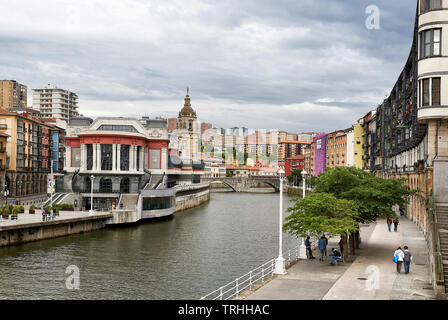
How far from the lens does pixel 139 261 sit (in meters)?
39.6

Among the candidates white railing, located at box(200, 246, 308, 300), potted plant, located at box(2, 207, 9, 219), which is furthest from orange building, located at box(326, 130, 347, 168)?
white railing, located at box(200, 246, 308, 300)

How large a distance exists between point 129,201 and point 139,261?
27.7 meters

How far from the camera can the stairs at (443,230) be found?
79.4ft

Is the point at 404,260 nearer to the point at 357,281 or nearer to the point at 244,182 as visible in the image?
the point at 357,281

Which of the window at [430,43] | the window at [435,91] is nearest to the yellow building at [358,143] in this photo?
the window at [430,43]

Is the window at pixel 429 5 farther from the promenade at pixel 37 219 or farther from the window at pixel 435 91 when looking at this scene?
the promenade at pixel 37 219

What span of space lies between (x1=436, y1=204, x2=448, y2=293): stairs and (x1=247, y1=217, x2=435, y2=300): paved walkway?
1351 millimetres

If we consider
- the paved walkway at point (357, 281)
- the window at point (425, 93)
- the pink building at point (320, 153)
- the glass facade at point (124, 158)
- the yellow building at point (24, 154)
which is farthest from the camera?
the pink building at point (320, 153)

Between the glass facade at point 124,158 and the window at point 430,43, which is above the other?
the window at point 430,43

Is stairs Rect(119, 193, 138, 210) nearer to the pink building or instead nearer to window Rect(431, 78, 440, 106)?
window Rect(431, 78, 440, 106)

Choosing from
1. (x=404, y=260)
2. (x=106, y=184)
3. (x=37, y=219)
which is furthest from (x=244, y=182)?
(x=404, y=260)
